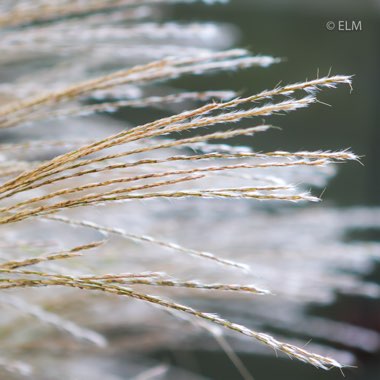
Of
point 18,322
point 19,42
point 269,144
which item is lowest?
point 269,144

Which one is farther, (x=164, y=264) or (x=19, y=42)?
(x=164, y=264)

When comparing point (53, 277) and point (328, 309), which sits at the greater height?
point (53, 277)

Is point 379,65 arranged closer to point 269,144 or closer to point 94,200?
point 269,144

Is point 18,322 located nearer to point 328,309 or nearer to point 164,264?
point 164,264

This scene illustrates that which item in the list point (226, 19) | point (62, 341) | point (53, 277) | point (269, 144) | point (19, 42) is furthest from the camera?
point (226, 19)

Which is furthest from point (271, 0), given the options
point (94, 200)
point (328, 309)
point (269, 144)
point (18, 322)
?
point (94, 200)

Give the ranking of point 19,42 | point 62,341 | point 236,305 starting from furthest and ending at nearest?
1. point 236,305
2. point 62,341
3. point 19,42
